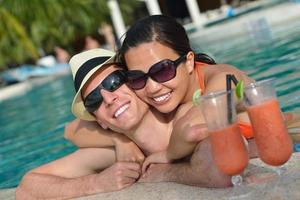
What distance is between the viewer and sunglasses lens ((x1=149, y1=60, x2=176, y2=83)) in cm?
285

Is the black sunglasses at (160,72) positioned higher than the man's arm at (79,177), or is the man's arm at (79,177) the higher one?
the black sunglasses at (160,72)

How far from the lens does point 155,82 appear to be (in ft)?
9.48

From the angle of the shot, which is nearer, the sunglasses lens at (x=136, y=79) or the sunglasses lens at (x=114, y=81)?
the sunglasses lens at (x=136, y=79)

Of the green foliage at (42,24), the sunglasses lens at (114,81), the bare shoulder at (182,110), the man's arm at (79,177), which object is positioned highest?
the sunglasses lens at (114,81)

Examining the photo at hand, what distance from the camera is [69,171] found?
3.86 meters

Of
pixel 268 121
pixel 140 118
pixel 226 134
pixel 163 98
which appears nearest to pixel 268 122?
pixel 268 121


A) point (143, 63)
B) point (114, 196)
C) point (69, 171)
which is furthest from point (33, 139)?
point (143, 63)

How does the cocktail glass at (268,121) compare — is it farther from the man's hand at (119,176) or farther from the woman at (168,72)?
the man's hand at (119,176)

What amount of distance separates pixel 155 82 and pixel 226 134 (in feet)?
1.99

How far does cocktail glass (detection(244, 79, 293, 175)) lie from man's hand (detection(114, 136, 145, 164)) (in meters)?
1.34

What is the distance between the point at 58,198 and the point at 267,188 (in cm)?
158

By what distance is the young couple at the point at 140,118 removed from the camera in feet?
9.49

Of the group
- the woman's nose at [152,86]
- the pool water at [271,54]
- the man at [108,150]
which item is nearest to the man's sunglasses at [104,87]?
the man at [108,150]

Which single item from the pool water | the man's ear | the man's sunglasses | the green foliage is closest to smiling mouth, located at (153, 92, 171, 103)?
the man's sunglasses
